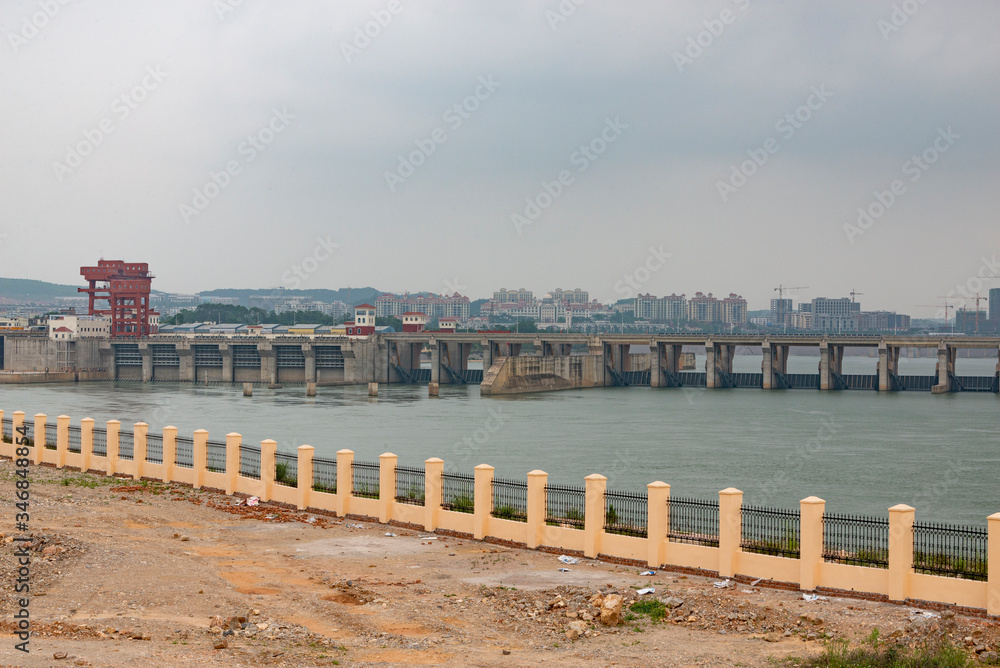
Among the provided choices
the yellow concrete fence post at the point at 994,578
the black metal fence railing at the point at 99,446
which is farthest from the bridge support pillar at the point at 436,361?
the yellow concrete fence post at the point at 994,578

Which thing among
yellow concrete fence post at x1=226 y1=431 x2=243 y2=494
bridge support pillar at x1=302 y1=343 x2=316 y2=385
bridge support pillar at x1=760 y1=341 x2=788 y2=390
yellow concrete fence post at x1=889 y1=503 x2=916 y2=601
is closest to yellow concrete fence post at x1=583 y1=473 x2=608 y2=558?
yellow concrete fence post at x1=889 y1=503 x2=916 y2=601

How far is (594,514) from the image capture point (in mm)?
23938

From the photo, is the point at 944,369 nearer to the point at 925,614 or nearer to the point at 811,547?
the point at 811,547

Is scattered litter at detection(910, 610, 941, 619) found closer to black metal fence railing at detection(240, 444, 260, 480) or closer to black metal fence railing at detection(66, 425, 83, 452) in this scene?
black metal fence railing at detection(240, 444, 260, 480)

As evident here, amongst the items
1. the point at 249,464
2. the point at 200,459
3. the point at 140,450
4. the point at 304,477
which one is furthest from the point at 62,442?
the point at 304,477

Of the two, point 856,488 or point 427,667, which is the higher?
point 427,667

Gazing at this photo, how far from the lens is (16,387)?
448 feet

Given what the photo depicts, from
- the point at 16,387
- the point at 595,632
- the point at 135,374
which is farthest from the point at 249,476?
the point at 135,374

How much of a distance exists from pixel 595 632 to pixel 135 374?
502ft

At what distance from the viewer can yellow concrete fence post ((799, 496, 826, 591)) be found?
2072 centimetres

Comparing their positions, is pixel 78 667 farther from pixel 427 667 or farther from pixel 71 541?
pixel 71 541

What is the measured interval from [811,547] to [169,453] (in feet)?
78.0

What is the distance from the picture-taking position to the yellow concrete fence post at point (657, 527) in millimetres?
22938

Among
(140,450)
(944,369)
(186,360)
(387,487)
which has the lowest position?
(186,360)
